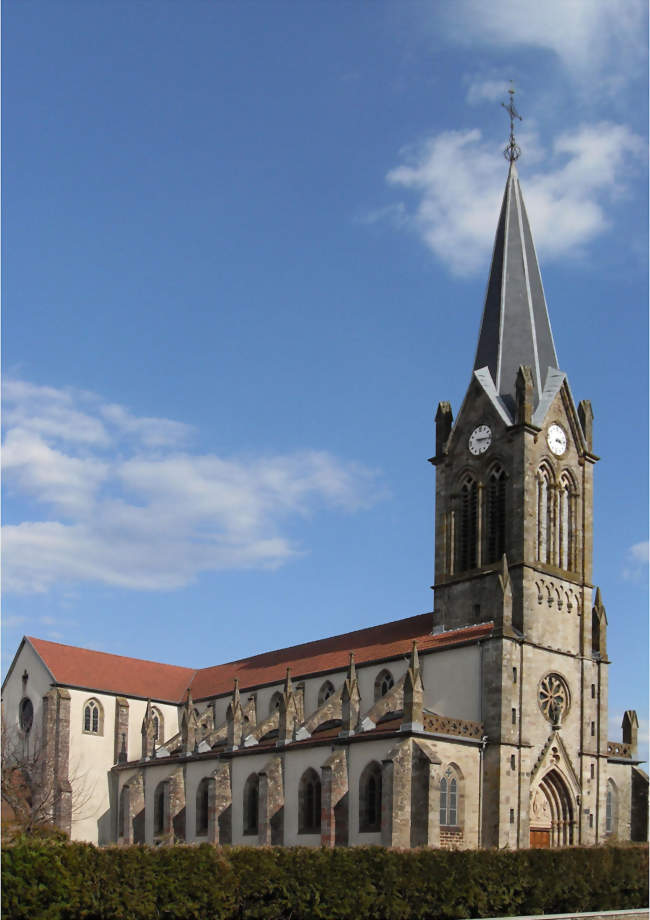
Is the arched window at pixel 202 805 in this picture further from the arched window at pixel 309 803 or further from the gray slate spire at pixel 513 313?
the gray slate spire at pixel 513 313

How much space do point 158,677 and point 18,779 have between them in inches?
543

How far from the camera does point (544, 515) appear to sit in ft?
177

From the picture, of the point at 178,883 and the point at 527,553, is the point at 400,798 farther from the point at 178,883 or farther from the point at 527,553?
the point at 178,883

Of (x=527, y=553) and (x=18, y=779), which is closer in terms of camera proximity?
(x=527, y=553)

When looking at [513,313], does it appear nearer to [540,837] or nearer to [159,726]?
[540,837]

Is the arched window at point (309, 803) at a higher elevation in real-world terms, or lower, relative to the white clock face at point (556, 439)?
lower

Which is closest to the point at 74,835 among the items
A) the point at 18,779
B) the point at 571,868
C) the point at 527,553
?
the point at 18,779

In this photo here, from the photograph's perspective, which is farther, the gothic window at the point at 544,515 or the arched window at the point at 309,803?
the gothic window at the point at 544,515

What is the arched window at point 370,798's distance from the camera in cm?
4731

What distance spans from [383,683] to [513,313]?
21.1 m

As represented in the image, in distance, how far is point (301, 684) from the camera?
61844 mm

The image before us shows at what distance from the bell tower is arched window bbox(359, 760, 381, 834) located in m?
4.79

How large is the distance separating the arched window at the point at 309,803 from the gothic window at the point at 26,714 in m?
26.8

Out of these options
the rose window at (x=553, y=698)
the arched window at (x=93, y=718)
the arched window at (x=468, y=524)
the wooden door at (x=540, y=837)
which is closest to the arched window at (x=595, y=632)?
the rose window at (x=553, y=698)
